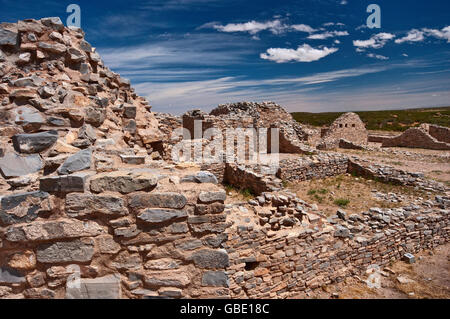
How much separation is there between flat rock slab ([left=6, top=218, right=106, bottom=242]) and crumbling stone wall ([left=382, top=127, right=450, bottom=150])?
1026 inches

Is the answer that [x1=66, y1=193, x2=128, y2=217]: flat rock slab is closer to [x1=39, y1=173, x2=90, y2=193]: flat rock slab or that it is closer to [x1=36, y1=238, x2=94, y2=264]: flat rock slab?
[x1=39, y1=173, x2=90, y2=193]: flat rock slab

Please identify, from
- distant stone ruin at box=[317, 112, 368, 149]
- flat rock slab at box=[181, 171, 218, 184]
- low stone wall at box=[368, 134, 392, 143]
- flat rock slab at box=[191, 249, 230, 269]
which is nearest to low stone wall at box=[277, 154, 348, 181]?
distant stone ruin at box=[317, 112, 368, 149]

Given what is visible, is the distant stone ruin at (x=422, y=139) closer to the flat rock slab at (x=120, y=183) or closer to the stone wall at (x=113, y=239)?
the stone wall at (x=113, y=239)

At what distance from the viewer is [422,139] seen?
22.2m

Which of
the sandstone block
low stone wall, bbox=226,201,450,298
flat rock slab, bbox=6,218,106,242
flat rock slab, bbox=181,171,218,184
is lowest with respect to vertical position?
low stone wall, bbox=226,201,450,298

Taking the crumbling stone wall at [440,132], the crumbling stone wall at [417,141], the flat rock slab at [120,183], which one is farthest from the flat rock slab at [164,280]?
the crumbling stone wall at [440,132]

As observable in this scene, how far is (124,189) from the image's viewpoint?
225 cm

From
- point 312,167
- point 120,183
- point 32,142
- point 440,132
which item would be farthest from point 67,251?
point 440,132

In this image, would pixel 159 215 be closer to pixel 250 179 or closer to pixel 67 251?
pixel 67 251

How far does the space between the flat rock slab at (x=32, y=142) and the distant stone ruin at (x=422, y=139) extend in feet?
85.6

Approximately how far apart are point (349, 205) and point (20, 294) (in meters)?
8.71

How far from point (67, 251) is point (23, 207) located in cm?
49

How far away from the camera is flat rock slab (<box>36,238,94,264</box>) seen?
7.11ft
